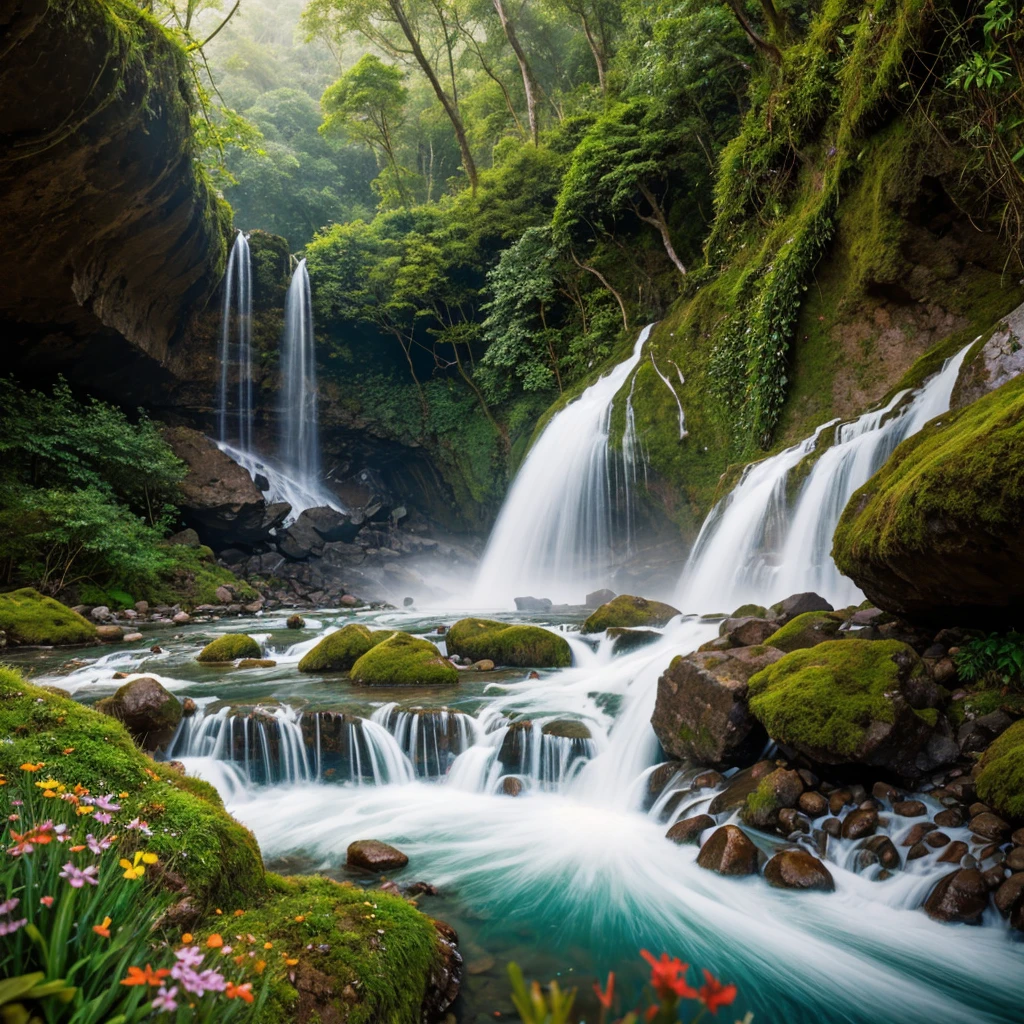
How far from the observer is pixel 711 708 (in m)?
4.92

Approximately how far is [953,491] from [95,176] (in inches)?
553

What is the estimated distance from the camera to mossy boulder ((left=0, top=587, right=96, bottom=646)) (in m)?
10.1

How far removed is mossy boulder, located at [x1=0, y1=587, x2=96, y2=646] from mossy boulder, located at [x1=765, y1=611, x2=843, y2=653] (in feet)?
34.6

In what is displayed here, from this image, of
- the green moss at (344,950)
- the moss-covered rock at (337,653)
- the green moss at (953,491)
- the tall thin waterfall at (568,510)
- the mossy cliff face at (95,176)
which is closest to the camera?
the green moss at (344,950)

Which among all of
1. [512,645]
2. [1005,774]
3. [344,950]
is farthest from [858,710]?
[512,645]

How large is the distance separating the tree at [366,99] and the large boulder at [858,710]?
26.0 meters

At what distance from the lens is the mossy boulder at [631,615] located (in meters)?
9.30

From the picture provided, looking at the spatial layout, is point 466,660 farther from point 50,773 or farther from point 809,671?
point 50,773

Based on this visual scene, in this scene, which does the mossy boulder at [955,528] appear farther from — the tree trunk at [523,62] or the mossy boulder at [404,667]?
the tree trunk at [523,62]

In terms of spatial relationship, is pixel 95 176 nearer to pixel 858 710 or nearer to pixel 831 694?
pixel 831 694

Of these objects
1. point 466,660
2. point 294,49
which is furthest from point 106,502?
point 294,49

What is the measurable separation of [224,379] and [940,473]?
21.7m

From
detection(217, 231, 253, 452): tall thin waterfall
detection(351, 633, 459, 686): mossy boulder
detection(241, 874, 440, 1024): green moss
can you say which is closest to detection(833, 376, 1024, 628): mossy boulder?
detection(241, 874, 440, 1024): green moss

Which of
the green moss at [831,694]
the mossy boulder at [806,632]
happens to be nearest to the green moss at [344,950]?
the green moss at [831,694]
